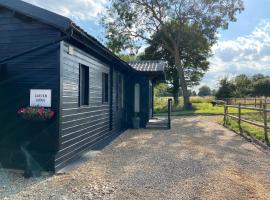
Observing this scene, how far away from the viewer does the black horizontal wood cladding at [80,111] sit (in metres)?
6.39

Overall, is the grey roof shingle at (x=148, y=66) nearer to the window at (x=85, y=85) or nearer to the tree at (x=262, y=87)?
the window at (x=85, y=85)

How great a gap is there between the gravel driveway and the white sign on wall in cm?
139

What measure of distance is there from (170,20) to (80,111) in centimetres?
2264

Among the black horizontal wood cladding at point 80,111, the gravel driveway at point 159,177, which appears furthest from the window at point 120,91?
the gravel driveway at point 159,177

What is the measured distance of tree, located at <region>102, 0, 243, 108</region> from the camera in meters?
26.5

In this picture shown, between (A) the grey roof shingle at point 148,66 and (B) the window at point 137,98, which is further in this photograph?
(B) the window at point 137,98

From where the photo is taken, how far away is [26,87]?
622 cm

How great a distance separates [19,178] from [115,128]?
6583 millimetres

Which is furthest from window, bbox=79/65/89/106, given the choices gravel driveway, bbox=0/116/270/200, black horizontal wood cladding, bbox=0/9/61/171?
black horizontal wood cladding, bbox=0/9/61/171

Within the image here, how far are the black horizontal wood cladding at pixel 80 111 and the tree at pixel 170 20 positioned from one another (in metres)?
17.4

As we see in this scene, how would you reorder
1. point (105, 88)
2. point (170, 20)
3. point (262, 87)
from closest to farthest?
point (105, 88) < point (170, 20) < point (262, 87)

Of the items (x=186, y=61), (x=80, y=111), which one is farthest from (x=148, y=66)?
(x=186, y=61)

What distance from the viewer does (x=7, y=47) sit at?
6473 millimetres

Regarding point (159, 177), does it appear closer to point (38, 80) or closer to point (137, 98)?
point (38, 80)
